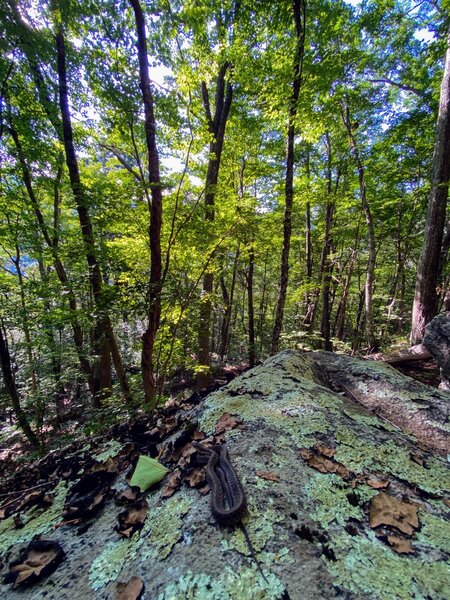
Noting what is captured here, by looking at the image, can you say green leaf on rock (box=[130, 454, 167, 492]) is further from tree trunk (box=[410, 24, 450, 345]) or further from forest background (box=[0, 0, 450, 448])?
tree trunk (box=[410, 24, 450, 345])

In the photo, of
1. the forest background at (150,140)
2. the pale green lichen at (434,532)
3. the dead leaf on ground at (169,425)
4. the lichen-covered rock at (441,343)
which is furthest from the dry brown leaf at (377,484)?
the forest background at (150,140)

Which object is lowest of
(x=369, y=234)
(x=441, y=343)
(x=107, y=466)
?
(x=107, y=466)

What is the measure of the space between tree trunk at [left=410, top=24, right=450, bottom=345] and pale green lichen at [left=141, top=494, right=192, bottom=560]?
5.81 m

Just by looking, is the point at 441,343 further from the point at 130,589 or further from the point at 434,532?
the point at 130,589

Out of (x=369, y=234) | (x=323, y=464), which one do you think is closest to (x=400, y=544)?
(x=323, y=464)

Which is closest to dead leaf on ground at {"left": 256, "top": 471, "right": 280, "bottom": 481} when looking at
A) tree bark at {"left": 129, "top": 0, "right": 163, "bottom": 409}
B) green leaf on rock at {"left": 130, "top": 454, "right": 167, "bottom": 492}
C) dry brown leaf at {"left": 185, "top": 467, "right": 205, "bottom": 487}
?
dry brown leaf at {"left": 185, "top": 467, "right": 205, "bottom": 487}

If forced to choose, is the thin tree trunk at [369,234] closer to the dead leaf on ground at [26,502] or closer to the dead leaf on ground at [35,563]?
the dead leaf on ground at [26,502]

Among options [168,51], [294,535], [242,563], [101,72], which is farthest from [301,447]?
[168,51]

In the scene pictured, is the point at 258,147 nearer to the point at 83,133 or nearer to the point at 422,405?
the point at 83,133

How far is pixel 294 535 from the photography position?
3.09 ft

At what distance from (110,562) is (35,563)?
302mm

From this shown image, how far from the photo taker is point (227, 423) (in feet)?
5.37

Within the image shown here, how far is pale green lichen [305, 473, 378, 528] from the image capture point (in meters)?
1.02

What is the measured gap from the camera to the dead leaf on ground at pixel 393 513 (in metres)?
0.99
